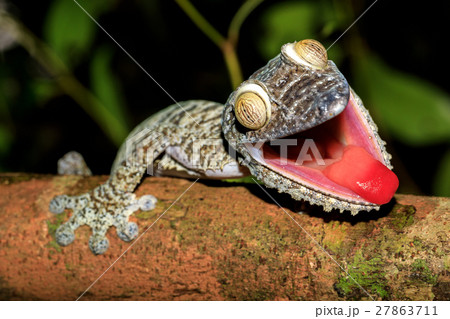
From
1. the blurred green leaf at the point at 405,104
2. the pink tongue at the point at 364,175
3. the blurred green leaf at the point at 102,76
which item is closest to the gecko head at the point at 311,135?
the pink tongue at the point at 364,175

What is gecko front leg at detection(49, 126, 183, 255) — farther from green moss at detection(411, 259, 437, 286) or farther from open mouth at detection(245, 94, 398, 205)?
green moss at detection(411, 259, 437, 286)

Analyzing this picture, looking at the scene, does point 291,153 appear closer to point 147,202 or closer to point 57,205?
point 147,202

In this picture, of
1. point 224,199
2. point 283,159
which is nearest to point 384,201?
point 283,159

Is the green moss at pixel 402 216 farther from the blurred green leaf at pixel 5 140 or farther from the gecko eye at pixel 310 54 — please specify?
the blurred green leaf at pixel 5 140

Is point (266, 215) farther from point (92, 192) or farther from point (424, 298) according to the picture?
point (92, 192)

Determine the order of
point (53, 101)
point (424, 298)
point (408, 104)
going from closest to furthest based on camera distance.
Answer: point (424, 298)
point (408, 104)
point (53, 101)
